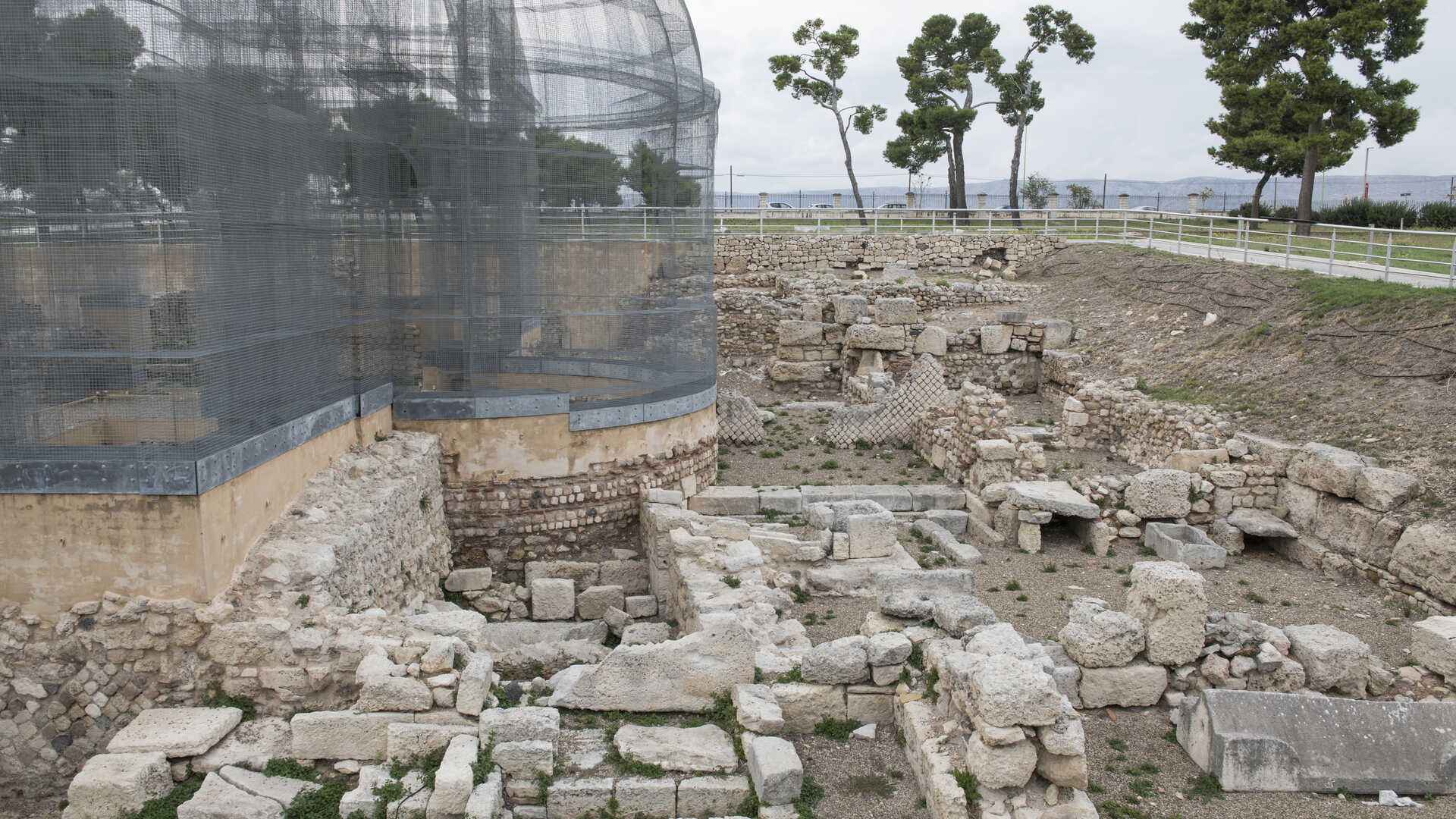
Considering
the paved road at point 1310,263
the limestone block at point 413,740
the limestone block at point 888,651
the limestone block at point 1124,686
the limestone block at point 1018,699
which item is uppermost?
the paved road at point 1310,263

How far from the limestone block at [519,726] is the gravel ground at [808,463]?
723 cm

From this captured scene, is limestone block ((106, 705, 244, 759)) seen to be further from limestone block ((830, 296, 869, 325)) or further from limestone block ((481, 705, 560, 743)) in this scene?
limestone block ((830, 296, 869, 325))

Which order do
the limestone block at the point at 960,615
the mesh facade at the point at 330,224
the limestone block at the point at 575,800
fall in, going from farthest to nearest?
the limestone block at the point at 960,615 → the mesh facade at the point at 330,224 → the limestone block at the point at 575,800

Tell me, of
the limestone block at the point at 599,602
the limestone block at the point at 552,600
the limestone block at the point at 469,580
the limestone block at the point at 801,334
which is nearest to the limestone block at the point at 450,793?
the limestone block at the point at 552,600

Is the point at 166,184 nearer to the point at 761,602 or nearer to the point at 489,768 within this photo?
the point at 489,768

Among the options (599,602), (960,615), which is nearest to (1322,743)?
(960,615)

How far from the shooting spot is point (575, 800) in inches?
234

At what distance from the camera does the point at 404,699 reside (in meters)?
6.41

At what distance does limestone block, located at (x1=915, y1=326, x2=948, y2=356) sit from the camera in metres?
19.5

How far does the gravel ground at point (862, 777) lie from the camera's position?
6.03m

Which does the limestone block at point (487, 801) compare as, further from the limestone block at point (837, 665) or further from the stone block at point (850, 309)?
the stone block at point (850, 309)

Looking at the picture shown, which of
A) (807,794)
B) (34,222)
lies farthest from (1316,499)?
(34,222)

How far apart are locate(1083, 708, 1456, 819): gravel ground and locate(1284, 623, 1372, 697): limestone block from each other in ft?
4.19

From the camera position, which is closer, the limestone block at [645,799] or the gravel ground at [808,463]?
the limestone block at [645,799]
